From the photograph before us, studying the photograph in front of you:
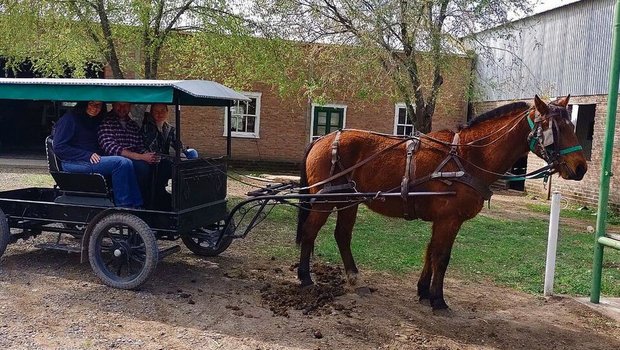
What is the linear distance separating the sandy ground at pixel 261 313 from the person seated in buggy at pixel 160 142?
0.90m

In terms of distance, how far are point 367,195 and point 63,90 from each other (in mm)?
3234

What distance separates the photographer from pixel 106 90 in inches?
216

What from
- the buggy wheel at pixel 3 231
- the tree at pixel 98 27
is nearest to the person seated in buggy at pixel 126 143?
the buggy wheel at pixel 3 231

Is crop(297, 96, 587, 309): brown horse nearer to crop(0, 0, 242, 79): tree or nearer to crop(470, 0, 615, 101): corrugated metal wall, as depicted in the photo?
crop(0, 0, 242, 79): tree

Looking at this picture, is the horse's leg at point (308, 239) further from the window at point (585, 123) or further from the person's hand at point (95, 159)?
the window at point (585, 123)

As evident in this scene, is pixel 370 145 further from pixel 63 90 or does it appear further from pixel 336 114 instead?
pixel 336 114

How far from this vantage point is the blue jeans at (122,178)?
18.8 ft

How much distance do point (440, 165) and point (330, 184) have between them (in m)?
1.15

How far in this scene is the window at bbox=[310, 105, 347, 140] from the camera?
65.9 ft

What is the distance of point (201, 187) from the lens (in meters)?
6.07

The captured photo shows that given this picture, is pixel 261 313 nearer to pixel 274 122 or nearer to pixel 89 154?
pixel 89 154

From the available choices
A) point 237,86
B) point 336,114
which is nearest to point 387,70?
point 237,86

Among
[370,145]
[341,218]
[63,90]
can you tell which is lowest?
[341,218]

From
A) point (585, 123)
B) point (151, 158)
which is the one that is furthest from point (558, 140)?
point (585, 123)
